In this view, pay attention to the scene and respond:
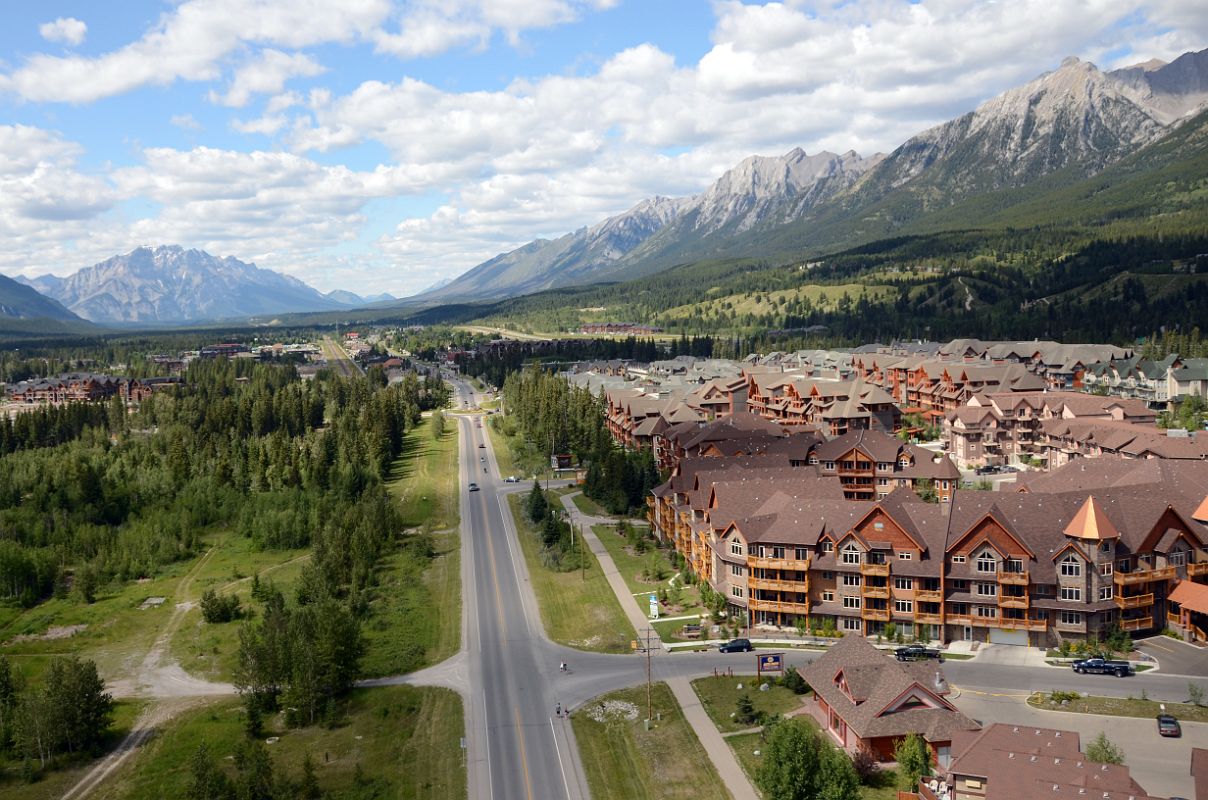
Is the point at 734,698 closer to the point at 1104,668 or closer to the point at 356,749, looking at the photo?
the point at 356,749

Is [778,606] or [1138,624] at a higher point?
[778,606]

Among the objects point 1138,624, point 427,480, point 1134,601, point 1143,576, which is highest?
point 1143,576

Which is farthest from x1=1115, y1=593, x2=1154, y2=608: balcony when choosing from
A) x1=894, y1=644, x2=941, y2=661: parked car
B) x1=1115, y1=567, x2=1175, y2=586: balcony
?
x1=894, y1=644, x2=941, y2=661: parked car

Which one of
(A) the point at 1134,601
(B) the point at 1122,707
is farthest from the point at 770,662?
(A) the point at 1134,601

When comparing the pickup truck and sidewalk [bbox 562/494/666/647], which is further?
sidewalk [bbox 562/494/666/647]

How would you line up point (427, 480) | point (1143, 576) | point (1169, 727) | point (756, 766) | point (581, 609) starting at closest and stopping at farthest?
point (1169, 727), point (756, 766), point (1143, 576), point (581, 609), point (427, 480)

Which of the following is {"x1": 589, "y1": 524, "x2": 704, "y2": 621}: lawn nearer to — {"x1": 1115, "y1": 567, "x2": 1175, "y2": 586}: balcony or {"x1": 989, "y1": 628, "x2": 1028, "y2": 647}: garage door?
{"x1": 989, "y1": 628, "x2": 1028, "y2": 647}: garage door

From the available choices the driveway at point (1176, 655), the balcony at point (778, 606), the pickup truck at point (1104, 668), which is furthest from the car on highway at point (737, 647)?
the driveway at point (1176, 655)

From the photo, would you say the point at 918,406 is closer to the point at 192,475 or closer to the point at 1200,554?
the point at 1200,554
